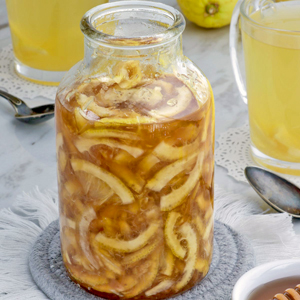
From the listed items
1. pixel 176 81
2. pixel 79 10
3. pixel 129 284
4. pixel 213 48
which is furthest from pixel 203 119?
pixel 213 48

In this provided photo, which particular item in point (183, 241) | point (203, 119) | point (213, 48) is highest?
point (203, 119)

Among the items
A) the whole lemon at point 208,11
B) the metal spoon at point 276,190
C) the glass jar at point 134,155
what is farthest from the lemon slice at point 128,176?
the whole lemon at point 208,11

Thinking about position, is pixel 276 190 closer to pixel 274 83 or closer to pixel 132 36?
pixel 274 83

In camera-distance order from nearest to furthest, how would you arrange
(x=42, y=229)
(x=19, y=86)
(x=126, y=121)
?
(x=126, y=121) → (x=42, y=229) → (x=19, y=86)

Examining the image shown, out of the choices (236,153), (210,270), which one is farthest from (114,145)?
(236,153)

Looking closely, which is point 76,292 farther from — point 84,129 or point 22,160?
point 22,160
